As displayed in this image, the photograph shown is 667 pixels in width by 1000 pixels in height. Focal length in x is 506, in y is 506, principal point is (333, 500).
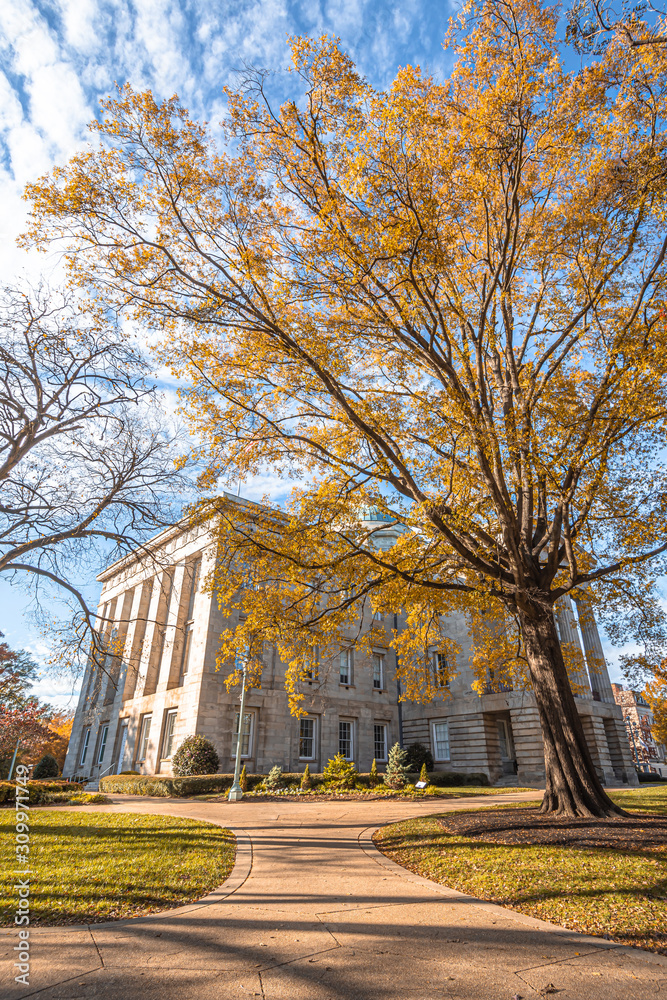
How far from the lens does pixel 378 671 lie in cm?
3494

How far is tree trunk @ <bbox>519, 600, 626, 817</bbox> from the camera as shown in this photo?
9.77 metres

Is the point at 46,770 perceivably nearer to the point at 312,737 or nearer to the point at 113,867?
the point at 312,737

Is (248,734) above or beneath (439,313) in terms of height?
beneath

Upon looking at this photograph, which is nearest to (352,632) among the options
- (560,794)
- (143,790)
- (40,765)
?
(143,790)

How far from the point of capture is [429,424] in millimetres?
11602

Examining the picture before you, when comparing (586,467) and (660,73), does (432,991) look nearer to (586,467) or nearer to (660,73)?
(586,467)

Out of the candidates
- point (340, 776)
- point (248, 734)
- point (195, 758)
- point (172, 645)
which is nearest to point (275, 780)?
point (340, 776)

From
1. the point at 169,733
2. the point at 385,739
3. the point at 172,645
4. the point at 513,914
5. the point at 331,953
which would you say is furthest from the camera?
the point at 385,739

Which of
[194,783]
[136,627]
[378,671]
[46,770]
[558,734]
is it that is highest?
[136,627]

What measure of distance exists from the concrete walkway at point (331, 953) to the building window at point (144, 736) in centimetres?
2778

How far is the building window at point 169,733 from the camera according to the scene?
A: 2796cm

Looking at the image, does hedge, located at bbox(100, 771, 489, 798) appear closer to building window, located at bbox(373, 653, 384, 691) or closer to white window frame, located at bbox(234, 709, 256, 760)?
white window frame, located at bbox(234, 709, 256, 760)

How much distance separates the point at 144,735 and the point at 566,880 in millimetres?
30148

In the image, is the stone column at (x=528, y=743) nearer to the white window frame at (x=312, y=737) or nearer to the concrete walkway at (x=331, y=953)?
the white window frame at (x=312, y=737)
